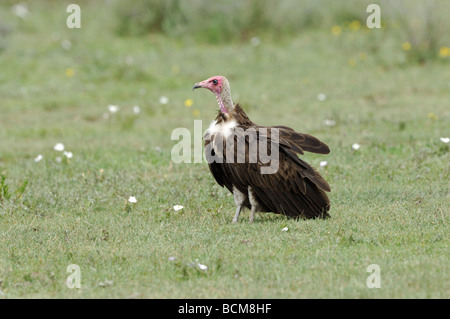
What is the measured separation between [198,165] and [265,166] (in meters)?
2.58

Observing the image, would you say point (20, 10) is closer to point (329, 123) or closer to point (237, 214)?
point (329, 123)

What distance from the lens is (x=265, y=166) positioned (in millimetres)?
6406

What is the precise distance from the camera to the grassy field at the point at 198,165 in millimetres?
5285

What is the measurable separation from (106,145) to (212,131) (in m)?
3.85

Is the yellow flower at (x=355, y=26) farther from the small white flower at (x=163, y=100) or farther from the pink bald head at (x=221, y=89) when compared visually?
the pink bald head at (x=221, y=89)

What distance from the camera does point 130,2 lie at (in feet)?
52.5

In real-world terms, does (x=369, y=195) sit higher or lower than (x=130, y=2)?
lower

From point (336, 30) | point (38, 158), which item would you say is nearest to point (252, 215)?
point (38, 158)

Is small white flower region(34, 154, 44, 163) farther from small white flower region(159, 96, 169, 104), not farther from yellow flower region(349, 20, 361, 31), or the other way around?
yellow flower region(349, 20, 361, 31)

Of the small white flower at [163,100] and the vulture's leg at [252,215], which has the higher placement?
the small white flower at [163,100]

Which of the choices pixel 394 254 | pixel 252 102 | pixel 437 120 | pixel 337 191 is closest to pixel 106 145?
pixel 252 102

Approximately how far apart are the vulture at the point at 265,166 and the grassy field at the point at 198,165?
18 cm

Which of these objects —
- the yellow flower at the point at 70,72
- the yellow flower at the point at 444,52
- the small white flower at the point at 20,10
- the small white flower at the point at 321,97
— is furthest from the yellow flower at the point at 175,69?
the small white flower at the point at 20,10
